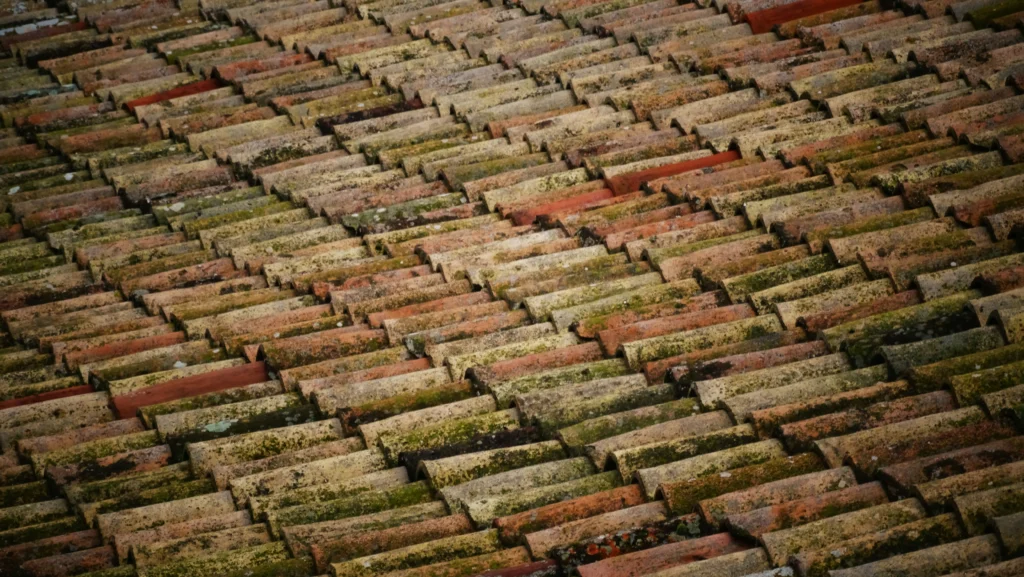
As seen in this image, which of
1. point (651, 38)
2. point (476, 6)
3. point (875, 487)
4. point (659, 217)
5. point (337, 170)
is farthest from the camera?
point (476, 6)

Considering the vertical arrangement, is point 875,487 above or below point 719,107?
below

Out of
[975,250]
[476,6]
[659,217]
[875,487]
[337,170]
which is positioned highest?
[476,6]

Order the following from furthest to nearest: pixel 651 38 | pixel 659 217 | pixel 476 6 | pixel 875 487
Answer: pixel 476 6 → pixel 651 38 → pixel 659 217 → pixel 875 487

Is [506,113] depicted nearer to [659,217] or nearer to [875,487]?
[659,217]

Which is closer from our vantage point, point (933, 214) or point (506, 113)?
point (933, 214)

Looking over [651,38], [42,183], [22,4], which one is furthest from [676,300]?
[22,4]

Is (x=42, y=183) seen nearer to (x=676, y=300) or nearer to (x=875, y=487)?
(x=676, y=300)
